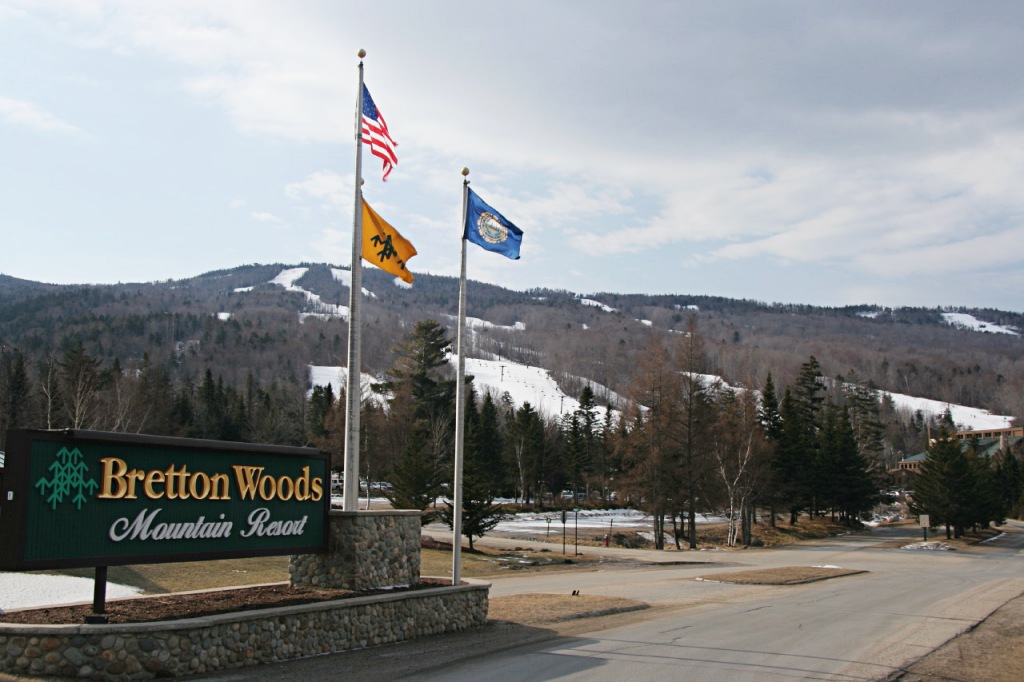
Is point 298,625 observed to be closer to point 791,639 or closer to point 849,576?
point 791,639

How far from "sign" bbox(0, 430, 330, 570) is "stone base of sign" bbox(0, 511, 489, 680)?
0.85m

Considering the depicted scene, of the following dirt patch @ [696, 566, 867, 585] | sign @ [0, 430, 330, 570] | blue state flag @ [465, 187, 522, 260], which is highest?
blue state flag @ [465, 187, 522, 260]

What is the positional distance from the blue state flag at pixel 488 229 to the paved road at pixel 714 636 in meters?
8.64

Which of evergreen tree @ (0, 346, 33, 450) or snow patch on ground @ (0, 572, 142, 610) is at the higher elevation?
evergreen tree @ (0, 346, 33, 450)

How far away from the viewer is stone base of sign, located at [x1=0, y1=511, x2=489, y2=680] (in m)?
10.7

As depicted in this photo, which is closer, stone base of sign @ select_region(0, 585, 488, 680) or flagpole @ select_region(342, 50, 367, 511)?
stone base of sign @ select_region(0, 585, 488, 680)

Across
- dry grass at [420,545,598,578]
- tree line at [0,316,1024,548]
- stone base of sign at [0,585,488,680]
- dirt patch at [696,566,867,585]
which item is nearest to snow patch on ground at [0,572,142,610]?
stone base of sign at [0,585,488,680]

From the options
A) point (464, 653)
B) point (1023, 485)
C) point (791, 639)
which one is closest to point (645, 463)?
point (791, 639)

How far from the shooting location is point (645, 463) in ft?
155

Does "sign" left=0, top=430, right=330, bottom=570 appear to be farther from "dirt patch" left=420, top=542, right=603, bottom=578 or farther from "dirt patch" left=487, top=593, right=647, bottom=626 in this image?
"dirt patch" left=420, top=542, right=603, bottom=578

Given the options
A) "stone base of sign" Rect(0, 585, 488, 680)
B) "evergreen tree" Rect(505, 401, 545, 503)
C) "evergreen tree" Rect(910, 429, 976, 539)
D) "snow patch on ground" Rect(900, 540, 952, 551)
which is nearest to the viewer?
"stone base of sign" Rect(0, 585, 488, 680)

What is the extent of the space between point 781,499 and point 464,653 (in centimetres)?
5071

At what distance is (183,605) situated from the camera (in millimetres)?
13273

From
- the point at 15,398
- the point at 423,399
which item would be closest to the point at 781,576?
the point at 423,399
